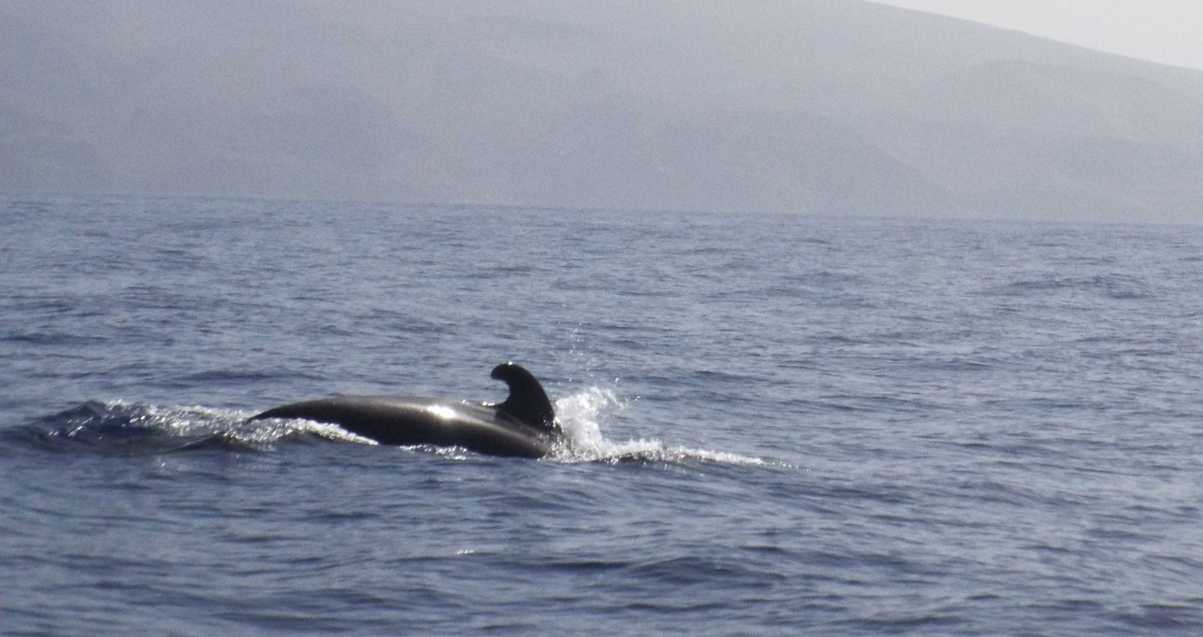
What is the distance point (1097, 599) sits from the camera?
40.8 ft

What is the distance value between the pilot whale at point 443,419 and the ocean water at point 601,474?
0.23 metres

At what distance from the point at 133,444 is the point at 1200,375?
1996 cm

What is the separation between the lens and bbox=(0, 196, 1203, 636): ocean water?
11.6 metres

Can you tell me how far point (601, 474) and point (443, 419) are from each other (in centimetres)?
176

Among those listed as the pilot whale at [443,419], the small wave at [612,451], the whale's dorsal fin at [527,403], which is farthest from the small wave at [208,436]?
the whale's dorsal fin at [527,403]

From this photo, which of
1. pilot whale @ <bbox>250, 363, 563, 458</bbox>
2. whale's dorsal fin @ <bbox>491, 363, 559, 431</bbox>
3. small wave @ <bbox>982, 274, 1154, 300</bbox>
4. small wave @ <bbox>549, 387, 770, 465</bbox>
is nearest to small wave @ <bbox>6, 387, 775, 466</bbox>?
small wave @ <bbox>549, 387, 770, 465</bbox>

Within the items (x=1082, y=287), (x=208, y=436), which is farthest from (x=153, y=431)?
(x=1082, y=287)

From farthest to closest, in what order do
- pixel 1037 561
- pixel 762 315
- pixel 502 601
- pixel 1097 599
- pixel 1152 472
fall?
1. pixel 762 315
2. pixel 1152 472
3. pixel 1037 561
4. pixel 1097 599
5. pixel 502 601

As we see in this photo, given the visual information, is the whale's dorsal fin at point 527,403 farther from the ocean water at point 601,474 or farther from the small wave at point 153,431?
the small wave at point 153,431

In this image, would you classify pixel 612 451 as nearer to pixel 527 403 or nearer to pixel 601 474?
pixel 527 403

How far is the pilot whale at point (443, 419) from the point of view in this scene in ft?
54.6

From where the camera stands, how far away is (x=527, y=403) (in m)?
17.1

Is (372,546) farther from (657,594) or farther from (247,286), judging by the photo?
(247,286)

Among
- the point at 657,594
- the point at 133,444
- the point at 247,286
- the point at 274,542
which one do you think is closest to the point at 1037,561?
the point at 657,594
